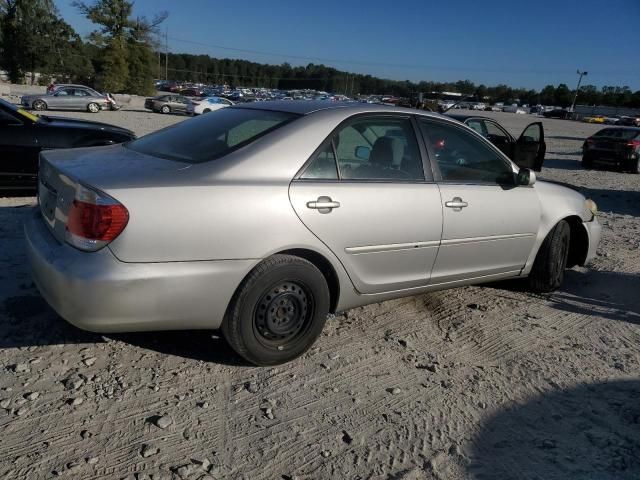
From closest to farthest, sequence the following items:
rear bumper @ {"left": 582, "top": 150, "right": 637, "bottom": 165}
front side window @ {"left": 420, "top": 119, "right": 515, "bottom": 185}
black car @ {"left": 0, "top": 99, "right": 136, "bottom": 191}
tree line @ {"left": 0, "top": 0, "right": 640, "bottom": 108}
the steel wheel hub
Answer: the steel wheel hub
front side window @ {"left": 420, "top": 119, "right": 515, "bottom": 185}
black car @ {"left": 0, "top": 99, "right": 136, "bottom": 191}
rear bumper @ {"left": 582, "top": 150, "right": 637, "bottom": 165}
tree line @ {"left": 0, "top": 0, "right": 640, "bottom": 108}

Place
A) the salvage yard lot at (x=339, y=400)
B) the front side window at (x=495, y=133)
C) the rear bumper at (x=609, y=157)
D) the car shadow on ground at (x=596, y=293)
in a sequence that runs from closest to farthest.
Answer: the salvage yard lot at (x=339, y=400), the car shadow on ground at (x=596, y=293), the front side window at (x=495, y=133), the rear bumper at (x=609, y=157)

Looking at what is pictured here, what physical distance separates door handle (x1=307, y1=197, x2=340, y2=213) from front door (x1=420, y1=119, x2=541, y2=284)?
38.4 inches

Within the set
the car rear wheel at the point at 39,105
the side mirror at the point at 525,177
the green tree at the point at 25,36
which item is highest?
the green tree at the point at 25,36

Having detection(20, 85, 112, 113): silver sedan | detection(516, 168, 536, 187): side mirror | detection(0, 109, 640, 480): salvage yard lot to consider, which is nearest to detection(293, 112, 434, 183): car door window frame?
detection(516, 168, 536, 187): side mirror

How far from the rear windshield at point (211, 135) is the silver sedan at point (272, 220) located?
0.05 ft

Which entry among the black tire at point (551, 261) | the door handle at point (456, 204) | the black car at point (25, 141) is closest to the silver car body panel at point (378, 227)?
the door handle at point (456, 204)

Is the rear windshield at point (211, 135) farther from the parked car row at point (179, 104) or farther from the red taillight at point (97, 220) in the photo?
the parked car row at point (179, 104)

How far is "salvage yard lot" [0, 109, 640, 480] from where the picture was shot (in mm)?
2449

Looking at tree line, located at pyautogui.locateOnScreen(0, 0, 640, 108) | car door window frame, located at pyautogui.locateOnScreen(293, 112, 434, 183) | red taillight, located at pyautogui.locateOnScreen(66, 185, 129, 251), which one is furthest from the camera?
tree line, located at pyautogui.locateOnScreen(0, 0, 640, 108)

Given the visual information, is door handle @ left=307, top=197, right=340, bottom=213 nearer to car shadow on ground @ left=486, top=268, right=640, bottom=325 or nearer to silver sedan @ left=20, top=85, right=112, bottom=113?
car shadow on ground @ left=486, top=268, right=640, bottom=325

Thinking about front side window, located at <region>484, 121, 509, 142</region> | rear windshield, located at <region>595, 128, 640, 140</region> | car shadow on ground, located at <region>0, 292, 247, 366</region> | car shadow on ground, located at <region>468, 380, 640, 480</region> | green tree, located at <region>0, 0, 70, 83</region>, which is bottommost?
car shadow on ground, located at <region>0, 292, 247, 366</region>

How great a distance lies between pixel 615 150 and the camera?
1652 centimetres

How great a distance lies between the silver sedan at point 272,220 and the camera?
270 centimetres

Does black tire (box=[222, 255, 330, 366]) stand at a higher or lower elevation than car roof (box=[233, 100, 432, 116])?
lower
